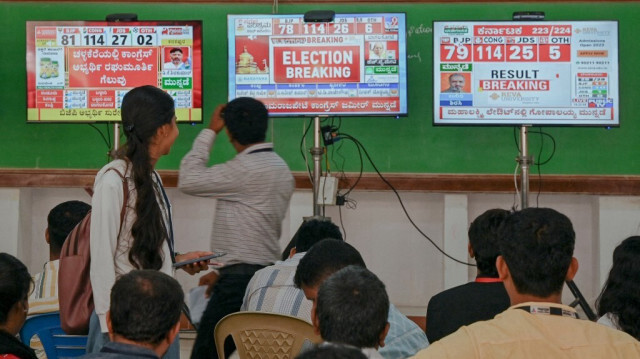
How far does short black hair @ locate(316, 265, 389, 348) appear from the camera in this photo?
203 centimetres

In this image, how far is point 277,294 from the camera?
3.05m

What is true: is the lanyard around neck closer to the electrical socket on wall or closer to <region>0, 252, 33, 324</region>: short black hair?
<region>0, 252, 33, 324</region>: short black hair

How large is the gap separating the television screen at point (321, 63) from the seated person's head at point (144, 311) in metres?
3.50

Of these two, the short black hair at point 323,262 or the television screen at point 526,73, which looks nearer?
the short black hair at point 323,262

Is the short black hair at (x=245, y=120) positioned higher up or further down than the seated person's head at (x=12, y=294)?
higher up

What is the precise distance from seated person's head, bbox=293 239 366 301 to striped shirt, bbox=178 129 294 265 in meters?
0.53

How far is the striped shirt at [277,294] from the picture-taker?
3.01 m

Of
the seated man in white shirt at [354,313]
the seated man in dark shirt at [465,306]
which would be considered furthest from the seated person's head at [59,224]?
the seated man in white shirt at [354,313]

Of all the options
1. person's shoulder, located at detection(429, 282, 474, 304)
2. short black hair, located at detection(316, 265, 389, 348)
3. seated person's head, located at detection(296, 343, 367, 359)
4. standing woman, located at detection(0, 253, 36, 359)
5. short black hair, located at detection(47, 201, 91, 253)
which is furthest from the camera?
short black hair, located at detection(47, 201, 91, 253)

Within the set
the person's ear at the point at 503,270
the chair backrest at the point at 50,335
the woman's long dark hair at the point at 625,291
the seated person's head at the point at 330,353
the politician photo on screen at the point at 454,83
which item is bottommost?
the chair backrest at the point at 50,335

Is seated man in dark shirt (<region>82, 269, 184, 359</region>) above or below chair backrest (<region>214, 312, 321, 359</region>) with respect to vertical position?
above

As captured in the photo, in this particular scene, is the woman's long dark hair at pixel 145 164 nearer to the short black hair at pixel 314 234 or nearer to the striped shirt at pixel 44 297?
the striped shirt at pixel 44 297

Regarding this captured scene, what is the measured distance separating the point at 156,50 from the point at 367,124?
1423 millimetres

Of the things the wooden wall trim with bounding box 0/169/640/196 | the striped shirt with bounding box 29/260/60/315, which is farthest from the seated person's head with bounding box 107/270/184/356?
the wooden wall trim with bounding box 0/169/640/196
